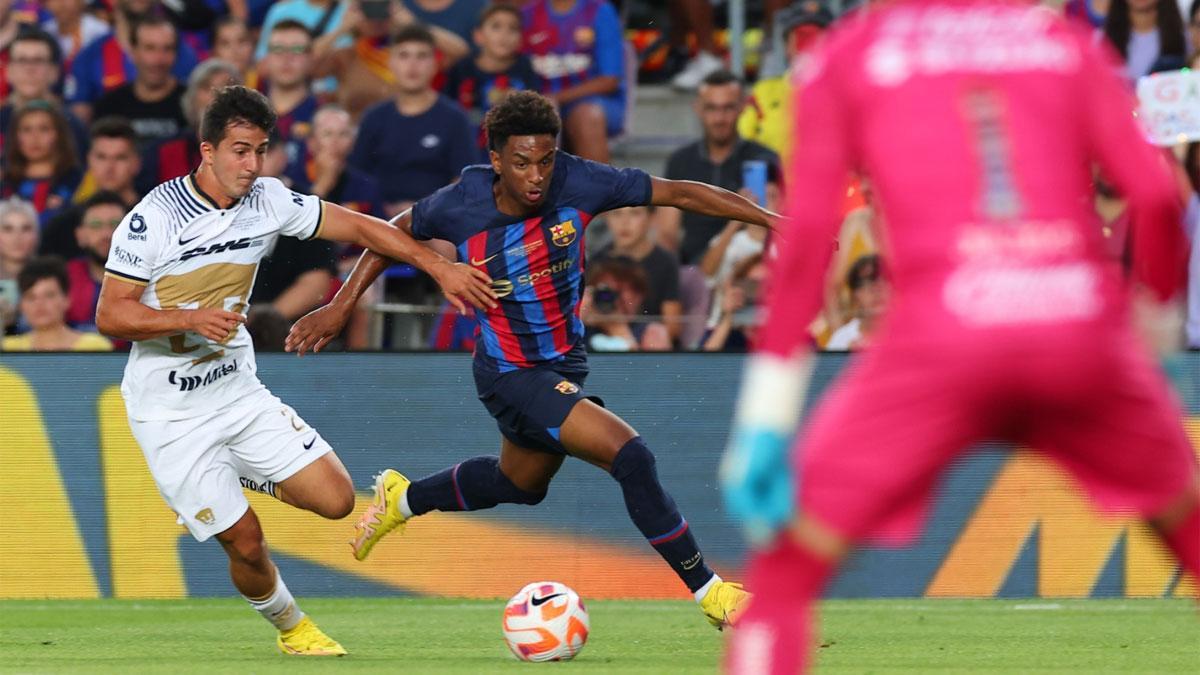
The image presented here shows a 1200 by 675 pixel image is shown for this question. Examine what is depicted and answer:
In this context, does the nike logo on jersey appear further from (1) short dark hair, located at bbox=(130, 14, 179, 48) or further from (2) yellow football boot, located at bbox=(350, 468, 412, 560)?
(1) short dark hair, located at bbox=(130, 14, 179, 48)

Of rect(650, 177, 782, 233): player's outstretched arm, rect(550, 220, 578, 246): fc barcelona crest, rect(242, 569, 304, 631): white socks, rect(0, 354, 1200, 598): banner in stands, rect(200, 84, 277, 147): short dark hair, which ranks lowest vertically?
rect(0, 354, 1200, 598): banner in stands

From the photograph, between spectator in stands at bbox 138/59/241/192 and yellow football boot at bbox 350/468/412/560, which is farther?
spectator in stands at bbox 138/59/241/192

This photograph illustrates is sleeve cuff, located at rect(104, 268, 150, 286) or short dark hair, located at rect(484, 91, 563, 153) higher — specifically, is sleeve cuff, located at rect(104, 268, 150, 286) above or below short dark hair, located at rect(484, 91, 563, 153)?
below

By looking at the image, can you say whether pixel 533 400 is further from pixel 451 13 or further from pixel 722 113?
pixel 451 13

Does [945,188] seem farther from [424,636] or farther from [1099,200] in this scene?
Answer: [1099,200]

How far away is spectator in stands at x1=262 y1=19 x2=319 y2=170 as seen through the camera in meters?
13.5

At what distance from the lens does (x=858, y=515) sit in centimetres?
376

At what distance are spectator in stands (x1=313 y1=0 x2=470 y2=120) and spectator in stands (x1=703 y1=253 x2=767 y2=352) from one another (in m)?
3.01

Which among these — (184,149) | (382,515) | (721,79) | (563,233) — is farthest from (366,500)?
(721,79)

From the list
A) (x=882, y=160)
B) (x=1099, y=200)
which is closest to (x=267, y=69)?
(x=1099, y=200)

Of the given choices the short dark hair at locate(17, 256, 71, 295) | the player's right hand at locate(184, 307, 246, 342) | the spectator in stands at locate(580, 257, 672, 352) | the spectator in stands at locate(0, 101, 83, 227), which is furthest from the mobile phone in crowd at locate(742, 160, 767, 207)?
the player's right hand at locate(184, 307, 246, 342)

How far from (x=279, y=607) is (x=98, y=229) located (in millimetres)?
5218

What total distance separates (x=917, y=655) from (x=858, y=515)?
13.5 ft

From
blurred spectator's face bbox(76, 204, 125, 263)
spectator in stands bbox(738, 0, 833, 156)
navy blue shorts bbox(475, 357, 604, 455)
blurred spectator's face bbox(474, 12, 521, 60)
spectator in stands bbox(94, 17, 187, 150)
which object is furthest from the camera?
spectator in stands bbox(94, 17, 187, 150)
